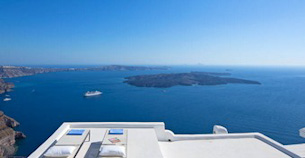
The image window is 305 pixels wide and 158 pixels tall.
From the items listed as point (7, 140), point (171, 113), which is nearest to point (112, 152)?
point (7, 140)

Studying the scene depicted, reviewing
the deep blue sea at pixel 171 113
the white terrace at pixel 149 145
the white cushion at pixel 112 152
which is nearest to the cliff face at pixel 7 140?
the deep blue sea at pixel 171 113

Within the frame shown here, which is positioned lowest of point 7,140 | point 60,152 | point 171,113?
point 7,140

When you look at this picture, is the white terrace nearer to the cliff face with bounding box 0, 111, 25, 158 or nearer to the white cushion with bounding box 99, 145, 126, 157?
the white cushion with bounding box 99, 145, 126, 157

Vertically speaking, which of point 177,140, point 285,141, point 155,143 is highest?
point 155,143

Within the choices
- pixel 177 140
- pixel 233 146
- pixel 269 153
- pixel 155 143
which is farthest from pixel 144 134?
pixel 269 153

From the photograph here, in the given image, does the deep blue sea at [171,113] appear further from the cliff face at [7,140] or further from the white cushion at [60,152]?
the white cushion at [60,152]

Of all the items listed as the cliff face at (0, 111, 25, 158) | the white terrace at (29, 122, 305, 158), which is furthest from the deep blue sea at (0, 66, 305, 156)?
the white terrace at (29, 122, 305, 158)

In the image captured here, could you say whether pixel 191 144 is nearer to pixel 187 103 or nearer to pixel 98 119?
pixel 98 119

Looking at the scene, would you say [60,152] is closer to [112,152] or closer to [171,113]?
[112,152]
